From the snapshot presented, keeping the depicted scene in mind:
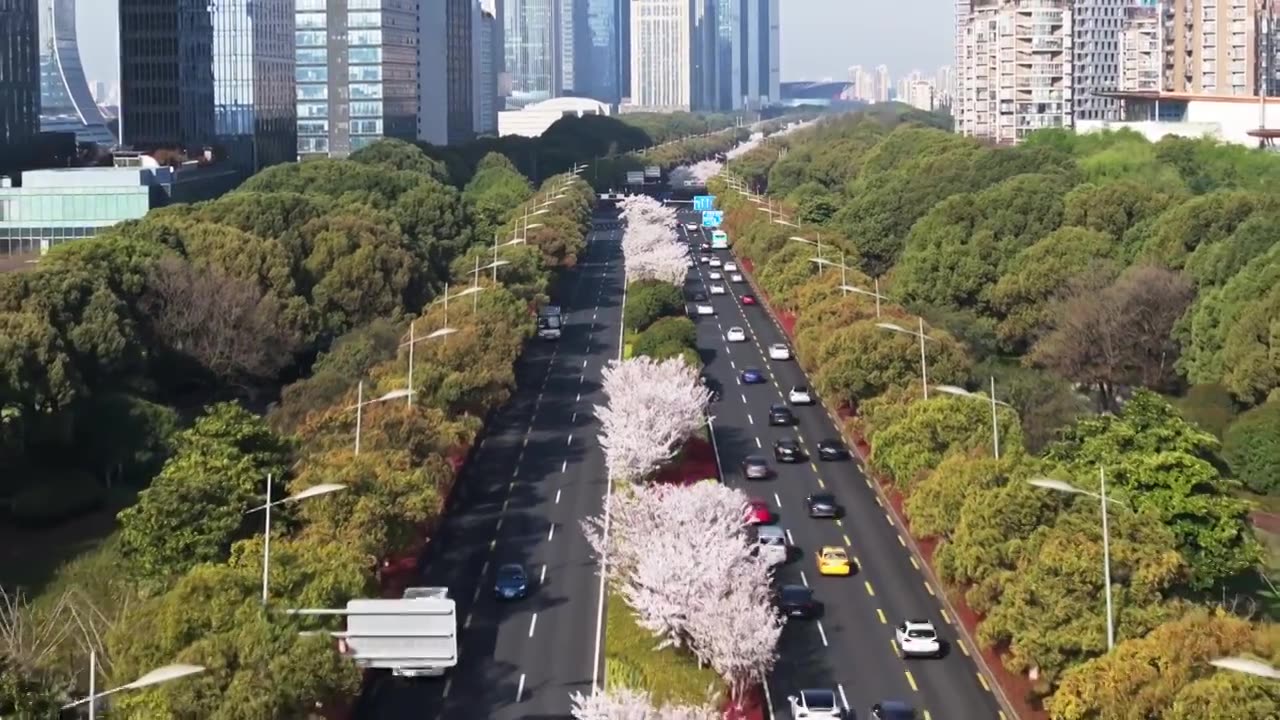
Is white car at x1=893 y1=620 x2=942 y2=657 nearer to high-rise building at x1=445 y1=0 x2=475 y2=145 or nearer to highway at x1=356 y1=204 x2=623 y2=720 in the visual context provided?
highway at x1=356 y1=204 x2=623 y2=720

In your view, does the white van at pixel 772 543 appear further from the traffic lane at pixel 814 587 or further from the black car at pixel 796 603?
the black car at pixel 796 603

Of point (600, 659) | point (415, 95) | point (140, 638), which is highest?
point (415, 95)

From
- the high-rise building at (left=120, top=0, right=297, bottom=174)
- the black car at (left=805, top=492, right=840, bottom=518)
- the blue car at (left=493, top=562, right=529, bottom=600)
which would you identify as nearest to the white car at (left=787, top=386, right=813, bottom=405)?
the black car at (left=805, top=492, right=840, bottom=518)

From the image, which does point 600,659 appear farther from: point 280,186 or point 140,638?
point 280,186

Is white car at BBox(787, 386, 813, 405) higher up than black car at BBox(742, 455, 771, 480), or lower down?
higher up

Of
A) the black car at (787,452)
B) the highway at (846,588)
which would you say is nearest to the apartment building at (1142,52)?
the highway at (846,588)

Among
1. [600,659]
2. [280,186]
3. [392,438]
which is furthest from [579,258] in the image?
[600,659]
